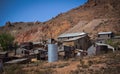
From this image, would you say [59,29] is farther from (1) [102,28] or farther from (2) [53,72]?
(2) [53,72]

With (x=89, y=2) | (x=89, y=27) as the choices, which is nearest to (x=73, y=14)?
(x=89, y=2)

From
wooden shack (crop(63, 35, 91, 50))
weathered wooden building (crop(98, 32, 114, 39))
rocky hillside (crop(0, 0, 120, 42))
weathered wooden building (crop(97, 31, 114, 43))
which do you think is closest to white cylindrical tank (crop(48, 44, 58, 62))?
wooden shack (crop(63, 35, 91, 50))

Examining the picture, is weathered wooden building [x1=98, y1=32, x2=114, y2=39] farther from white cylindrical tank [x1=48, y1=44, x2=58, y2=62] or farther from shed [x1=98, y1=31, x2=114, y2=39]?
white cylindrical tank [x1=48, y1=44, x2=58, y2=62]

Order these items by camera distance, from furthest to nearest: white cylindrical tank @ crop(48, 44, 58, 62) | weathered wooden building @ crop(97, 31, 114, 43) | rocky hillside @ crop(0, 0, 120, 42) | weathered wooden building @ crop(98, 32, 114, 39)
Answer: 1. rocky hillside @ crop(0, 0, 120, 42)
2. weathered wooden building @ crop(98, 32, 114, 39)
3. weathered wooden building @ crop(97, 31, 114, 43)
4. white cylindrical tank @ crop(48, 44, 58, 62)

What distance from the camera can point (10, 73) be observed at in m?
15.4

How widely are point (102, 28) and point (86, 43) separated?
1339 cm

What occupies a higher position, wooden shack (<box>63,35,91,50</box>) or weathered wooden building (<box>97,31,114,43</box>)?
weathered wooden building (<box>97,31,114,43</box>)

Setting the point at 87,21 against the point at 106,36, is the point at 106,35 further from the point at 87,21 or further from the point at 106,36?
the point at 87,21

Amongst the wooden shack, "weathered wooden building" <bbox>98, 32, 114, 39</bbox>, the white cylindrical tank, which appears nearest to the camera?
the white cylindrical tank

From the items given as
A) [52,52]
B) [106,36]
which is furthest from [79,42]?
[52,52]

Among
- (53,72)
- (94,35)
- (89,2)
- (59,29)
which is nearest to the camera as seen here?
(53,72)

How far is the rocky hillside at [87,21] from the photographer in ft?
194

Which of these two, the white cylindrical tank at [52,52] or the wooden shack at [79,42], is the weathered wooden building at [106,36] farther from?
the white cylindrical tank at [52,52]

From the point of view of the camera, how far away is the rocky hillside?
2327 inches
